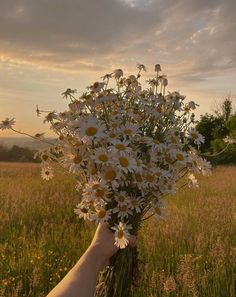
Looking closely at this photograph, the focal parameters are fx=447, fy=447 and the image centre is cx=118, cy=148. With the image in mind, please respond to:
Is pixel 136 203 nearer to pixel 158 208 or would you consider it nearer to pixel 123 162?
pixel 158 208

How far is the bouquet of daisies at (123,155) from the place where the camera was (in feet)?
6.07

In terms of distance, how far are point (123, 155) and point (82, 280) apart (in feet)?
1.79

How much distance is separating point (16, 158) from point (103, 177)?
126 feet

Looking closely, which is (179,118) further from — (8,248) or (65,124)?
(8,248)

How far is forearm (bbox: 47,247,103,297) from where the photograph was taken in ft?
5.90

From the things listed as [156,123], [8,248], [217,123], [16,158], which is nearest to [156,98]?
[156,123]

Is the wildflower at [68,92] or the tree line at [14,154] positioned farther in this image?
the tree line at [14,154]

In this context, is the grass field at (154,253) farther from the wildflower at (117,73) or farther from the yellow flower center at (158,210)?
the wildflower at (117,73)

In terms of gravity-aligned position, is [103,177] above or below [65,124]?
below

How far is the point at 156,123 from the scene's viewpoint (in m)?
2.16

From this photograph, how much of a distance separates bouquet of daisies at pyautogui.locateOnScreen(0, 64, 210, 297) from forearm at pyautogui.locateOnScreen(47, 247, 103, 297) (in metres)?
0.12

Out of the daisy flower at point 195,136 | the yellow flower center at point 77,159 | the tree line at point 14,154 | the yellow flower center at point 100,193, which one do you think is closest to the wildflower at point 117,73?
the daisy flower at point 195,136

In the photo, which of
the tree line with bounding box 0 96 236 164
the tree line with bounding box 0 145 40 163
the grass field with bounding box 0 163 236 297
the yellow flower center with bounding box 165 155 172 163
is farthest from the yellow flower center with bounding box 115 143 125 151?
the tree line with bounding box 0 145 40 163

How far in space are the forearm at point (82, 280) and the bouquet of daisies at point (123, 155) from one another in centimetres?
12
